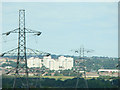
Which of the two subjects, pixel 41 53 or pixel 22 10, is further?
pixel 22 10

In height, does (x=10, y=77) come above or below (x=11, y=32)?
below

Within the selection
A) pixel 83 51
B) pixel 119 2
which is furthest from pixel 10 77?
pixel 119 2

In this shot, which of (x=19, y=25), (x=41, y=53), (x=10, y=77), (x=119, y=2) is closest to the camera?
(x=41, y=53)

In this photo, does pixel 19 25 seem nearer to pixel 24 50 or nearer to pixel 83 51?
pixel 24 50

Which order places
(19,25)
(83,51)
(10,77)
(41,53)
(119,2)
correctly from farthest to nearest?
(10,77) < (83,51) < (119,2) < (19,25) < (41,53)

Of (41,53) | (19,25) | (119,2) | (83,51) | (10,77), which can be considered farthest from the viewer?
(10,77)

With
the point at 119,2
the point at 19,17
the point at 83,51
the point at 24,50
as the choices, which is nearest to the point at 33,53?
the point at 24,50

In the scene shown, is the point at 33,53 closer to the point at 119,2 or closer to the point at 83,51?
the point at 119,2

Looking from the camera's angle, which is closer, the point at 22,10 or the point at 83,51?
the point at 22,10

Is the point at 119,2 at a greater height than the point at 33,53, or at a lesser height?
greater
